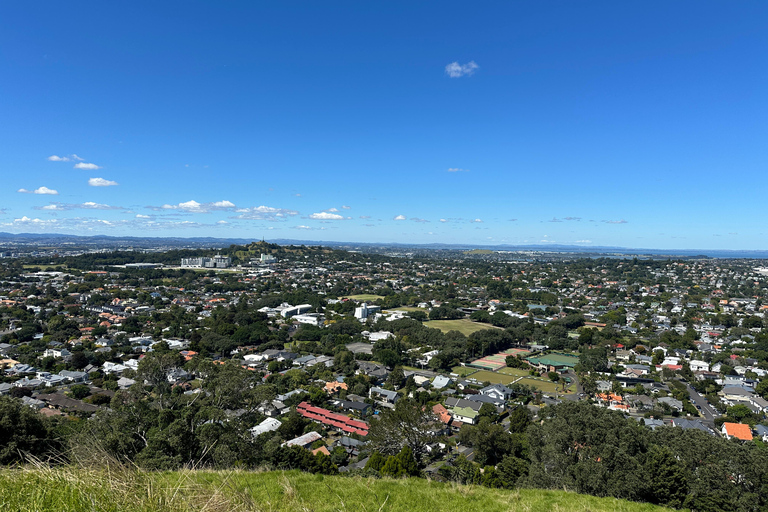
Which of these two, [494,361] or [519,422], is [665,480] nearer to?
[519,422]

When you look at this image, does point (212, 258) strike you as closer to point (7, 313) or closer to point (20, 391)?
point (7, 313)

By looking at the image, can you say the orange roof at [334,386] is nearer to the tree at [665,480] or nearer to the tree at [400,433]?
the tree at [400,433]

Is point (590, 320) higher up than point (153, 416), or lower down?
lower down

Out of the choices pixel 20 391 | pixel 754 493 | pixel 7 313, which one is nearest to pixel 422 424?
pixel 754 493

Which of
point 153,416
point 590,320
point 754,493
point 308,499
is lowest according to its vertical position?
point 590,320

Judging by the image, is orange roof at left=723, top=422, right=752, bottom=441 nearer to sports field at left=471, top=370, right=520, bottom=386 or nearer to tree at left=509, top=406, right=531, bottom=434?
tree at left=509, top=406, right=531, bottom=434

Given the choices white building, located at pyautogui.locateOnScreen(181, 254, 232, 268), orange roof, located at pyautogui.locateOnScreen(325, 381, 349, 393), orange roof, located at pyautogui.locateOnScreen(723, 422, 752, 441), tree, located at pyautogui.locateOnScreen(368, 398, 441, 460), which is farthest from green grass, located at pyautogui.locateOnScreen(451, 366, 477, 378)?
white building, located at pyautogui.locateOnScreen(181, 254, 232, 268)

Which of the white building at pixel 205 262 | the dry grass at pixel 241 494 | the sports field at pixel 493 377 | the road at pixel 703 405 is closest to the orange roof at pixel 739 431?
the road at pixel 703 405

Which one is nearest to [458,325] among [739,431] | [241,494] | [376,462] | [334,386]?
[334,386]
